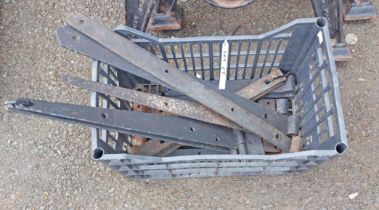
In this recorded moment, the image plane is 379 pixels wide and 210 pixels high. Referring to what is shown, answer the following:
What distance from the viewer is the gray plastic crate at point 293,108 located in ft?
4.69

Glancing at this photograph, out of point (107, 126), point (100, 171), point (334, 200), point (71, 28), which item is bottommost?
point (334, 200)

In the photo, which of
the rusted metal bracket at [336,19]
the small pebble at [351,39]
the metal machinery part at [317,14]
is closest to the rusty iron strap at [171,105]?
the metal machinery part at [317,14]

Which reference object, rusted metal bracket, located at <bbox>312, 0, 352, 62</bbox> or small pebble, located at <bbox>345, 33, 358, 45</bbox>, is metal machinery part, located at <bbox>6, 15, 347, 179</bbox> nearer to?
rusted metal bracket, located at <bbox>312, 0, 352, 62</bbox>

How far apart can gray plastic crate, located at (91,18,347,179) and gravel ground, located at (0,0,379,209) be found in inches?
4.2

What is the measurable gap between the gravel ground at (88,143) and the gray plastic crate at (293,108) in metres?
0.11

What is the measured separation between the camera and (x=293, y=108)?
1.82 metres

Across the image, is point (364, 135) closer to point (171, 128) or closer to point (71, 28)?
point (171, 128)

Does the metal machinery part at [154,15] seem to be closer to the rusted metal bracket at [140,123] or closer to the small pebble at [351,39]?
the rusted metal bracket at [140,123]

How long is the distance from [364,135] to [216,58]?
2.14 feet

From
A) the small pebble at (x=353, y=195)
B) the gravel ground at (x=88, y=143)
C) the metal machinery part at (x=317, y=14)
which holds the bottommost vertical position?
the small pebble at (x=353, y=195)

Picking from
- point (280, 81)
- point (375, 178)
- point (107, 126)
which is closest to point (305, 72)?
point (280, 81)

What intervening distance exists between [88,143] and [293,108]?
0.81 m

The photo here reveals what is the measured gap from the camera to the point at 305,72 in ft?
5.70

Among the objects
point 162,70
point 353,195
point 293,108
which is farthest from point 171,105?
point 353,195
